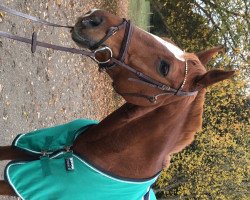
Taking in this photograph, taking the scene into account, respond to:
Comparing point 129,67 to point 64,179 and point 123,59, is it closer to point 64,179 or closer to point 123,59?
point 123,59

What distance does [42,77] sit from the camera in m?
8.05

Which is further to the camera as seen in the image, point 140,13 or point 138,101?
point 140,13

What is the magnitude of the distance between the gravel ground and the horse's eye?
11.1ft

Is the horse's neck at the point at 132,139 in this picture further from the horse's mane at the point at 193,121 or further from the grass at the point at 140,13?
the grass at the point at 140,13

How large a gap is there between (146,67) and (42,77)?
16.2 feet

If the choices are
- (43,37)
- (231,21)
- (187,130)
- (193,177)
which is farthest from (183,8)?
(187,130)

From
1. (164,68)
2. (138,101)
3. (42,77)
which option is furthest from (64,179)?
(42,77)

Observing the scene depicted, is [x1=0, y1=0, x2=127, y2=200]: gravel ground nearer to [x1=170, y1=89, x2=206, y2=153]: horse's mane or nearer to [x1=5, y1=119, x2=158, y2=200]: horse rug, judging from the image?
[x1=5, y1=119, x2=158, y2=200]: horse rug

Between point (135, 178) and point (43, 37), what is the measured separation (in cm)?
525

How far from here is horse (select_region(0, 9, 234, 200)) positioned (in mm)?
3295

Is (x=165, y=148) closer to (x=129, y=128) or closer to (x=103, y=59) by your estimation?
(x=129, y=128)

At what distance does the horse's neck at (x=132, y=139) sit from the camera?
12.2ft

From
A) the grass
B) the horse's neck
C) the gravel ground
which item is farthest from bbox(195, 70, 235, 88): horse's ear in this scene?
the grass

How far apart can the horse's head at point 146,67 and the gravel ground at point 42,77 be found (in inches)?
125
